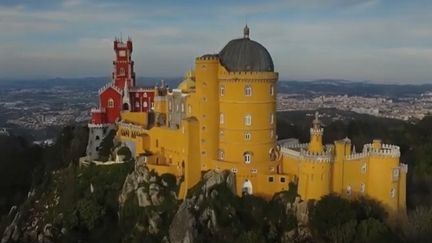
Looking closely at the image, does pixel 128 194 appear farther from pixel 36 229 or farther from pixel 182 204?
pixel 36 229

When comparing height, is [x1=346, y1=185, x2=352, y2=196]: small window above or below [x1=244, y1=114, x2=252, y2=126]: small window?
below

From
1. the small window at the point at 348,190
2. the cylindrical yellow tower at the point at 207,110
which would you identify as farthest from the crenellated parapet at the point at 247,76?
the small window at the point at 348,190

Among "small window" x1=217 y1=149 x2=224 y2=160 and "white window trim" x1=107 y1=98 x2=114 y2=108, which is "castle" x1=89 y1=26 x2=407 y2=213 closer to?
"small window" x1=217 y1=149 x2=224 y2=160

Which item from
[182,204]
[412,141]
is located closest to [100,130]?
[182,204]

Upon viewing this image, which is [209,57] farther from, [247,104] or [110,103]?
[110,103]

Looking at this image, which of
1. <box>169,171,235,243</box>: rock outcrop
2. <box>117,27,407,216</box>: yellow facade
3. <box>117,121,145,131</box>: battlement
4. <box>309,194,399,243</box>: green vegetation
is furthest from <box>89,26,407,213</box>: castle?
<box>117,121,145,131</box>: battlement
